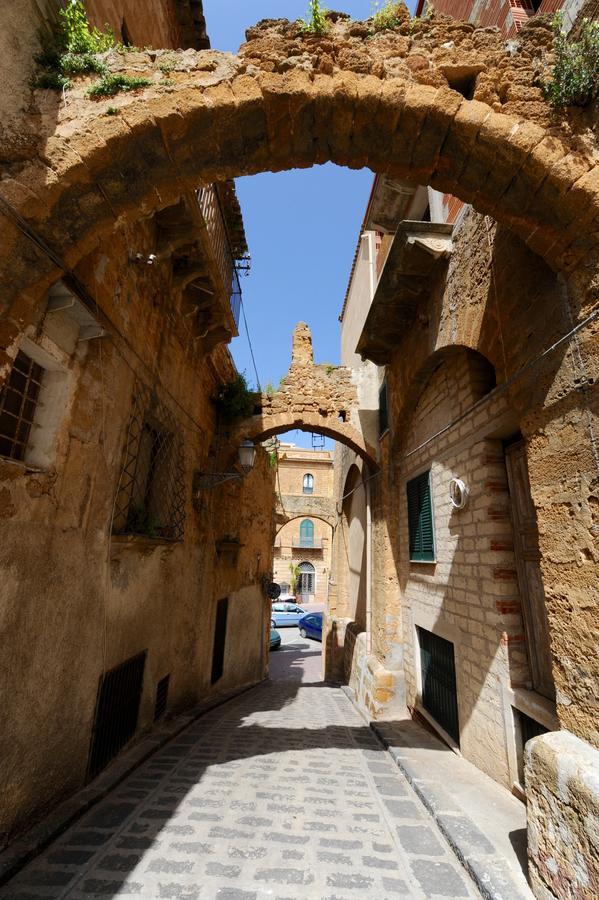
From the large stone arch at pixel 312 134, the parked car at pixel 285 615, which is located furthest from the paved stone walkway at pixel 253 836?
the parked car at pixel 285 615

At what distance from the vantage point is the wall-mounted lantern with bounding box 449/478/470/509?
4281 mm

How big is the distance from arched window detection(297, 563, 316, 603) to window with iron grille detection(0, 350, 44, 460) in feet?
93.0

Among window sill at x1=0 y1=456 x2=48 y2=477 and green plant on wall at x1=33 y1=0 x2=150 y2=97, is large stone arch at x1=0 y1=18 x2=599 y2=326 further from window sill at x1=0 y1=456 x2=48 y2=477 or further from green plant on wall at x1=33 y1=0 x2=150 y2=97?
window sill at x1=0 y1=456 x2=48 y2=477

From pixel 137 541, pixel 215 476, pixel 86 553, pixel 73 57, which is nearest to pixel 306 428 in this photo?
pixel 215 476

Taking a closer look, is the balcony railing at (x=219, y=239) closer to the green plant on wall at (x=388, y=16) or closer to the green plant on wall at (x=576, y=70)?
the green plant on wall at (x=388, y=16)

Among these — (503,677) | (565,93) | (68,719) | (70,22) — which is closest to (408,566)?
(503,677)

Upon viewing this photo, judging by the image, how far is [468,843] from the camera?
2.60m

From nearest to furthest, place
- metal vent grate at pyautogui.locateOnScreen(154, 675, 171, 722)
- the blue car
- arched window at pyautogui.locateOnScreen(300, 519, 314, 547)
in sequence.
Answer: metal vent grate at pyautogui.locateOnScreen(154, 675, 171, 722) < the blue car < arched window at pyautogui.locateOnScreen(300, 519, 314, 547)

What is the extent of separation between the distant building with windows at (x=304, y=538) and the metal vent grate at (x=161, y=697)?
23.6 meters

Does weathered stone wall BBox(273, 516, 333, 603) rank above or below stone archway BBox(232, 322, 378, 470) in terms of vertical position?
below

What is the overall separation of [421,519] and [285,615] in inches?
743

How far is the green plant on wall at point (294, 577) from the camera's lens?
94.8 ft

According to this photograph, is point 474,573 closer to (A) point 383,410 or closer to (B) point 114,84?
(A) point 383,410

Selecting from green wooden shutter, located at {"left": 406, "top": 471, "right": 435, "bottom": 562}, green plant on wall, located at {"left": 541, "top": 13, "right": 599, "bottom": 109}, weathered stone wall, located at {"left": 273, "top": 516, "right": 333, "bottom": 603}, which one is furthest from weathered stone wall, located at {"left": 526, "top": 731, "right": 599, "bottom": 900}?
weathered stone wall, located at {"left": 273, "top": 516, "right": 333, "bottom": 603}
